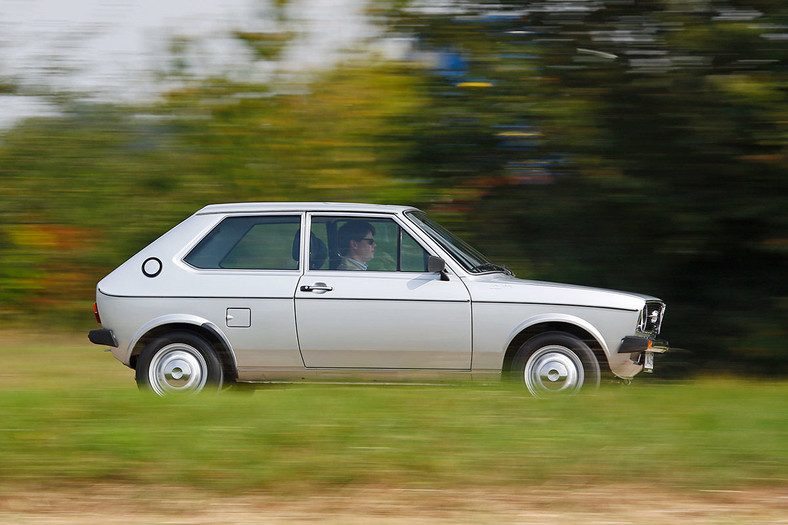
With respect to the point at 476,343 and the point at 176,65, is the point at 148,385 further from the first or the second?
the point at 176,65

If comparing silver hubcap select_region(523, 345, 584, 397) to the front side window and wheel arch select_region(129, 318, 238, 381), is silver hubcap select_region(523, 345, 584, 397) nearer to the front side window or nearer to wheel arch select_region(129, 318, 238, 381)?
the front side window

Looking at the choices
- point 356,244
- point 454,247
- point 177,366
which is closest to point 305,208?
point 356,244

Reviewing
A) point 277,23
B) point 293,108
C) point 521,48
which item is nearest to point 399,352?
point 521,48

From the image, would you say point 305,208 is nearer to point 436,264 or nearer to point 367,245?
point 367,245

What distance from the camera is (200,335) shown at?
6797 mm

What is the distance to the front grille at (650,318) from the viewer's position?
6660 millimetres

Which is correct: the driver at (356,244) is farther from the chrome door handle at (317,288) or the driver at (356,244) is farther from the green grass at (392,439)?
the green grass at (392,439)

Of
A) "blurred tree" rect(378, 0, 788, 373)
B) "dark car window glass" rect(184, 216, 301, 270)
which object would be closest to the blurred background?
"blurred tree" rect(378, 0, 788, 373)

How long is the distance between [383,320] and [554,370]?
1.30 metres

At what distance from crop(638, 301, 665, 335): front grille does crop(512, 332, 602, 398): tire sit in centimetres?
46

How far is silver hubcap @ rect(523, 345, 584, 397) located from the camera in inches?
259

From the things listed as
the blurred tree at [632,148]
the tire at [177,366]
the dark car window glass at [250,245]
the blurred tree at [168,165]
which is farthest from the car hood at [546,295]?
the blurred tree at [168,165]

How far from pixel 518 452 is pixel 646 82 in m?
4.80

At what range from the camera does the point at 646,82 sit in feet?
27.9
